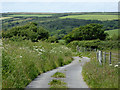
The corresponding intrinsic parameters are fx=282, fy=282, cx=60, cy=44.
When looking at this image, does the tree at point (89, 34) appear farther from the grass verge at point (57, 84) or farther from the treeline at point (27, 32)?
the grass verge at point (57, 84)

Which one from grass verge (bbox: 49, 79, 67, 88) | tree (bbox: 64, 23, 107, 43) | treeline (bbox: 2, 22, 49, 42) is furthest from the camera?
tree (bbox: 64, 23, 107, 43)

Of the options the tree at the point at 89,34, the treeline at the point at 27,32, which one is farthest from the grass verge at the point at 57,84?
the tree at the point at 89,34

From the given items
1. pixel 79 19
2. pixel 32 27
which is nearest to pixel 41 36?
pixel 32 27

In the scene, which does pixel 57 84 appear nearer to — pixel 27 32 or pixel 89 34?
pixel 27 32

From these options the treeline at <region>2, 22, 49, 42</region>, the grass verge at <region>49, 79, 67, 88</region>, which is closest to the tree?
the treeline at <region>2, 22, 49, 42</region>

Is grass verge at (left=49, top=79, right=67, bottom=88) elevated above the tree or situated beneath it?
elevated above

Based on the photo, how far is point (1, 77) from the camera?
9891 millimetres

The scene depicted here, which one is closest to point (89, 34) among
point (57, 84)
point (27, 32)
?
point (27, 32)

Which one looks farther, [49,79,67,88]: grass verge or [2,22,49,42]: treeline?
[2,22,49,42]: treeline

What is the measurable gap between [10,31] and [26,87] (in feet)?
100

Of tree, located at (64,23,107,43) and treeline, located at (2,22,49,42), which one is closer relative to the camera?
treeline, located at (2,22,49,42)

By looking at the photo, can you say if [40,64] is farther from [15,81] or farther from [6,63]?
[15,81]

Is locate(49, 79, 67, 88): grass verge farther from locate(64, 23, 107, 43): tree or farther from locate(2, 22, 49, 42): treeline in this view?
locate(64, 23, 107, 43): tree

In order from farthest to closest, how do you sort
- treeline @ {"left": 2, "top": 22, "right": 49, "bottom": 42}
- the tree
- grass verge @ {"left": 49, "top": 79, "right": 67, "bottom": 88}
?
the tree
treeline @ {"left": 2, "top": 22, "right": 49, "bottom": 42}
grass verge @ {"left": 49, "top": 79, "right": 67, "bottom": 88}
